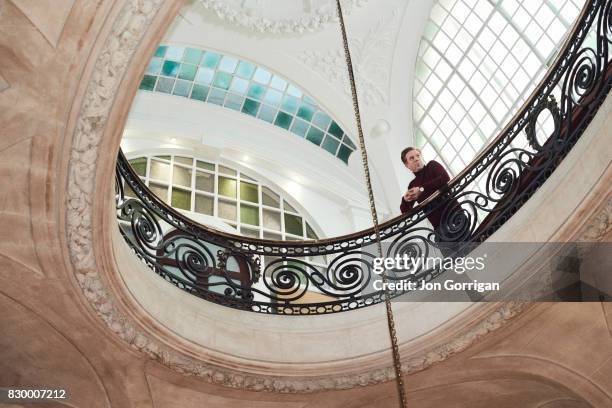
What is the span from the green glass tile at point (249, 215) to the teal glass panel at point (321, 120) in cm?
181

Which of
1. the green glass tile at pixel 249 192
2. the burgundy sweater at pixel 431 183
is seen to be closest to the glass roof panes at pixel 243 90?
the green glass tile at pixel 249 192

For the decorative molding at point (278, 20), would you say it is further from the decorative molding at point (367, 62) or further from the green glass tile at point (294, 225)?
the green glass tile at point (294, 225)

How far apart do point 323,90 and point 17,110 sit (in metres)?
6.90

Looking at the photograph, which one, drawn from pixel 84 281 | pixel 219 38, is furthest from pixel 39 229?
pixel 219 38

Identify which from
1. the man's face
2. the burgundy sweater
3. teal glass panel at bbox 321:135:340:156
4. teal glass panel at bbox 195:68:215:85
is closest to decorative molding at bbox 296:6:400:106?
teal glass panel at bbox 321:135:340:156

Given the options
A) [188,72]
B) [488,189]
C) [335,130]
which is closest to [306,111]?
[335,130]

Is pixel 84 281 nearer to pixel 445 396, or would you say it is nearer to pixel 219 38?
pixel 445 396

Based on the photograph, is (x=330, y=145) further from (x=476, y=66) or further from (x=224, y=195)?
(x=476, y=66)

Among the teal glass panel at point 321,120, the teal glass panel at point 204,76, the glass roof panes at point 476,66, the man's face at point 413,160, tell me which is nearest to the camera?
the man's face at point 413,160

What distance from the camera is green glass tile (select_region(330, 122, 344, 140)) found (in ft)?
36.8

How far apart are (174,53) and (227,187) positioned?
1.95 metres

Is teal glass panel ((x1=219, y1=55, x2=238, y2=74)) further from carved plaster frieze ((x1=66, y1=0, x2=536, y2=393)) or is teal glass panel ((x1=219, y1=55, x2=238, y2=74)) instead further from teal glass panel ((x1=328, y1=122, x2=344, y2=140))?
carved plaster frieze ((x1=66, y1=0, x2=536, y2=393))

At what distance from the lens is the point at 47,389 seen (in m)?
5.54

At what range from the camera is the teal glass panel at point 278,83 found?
36.2 ft
